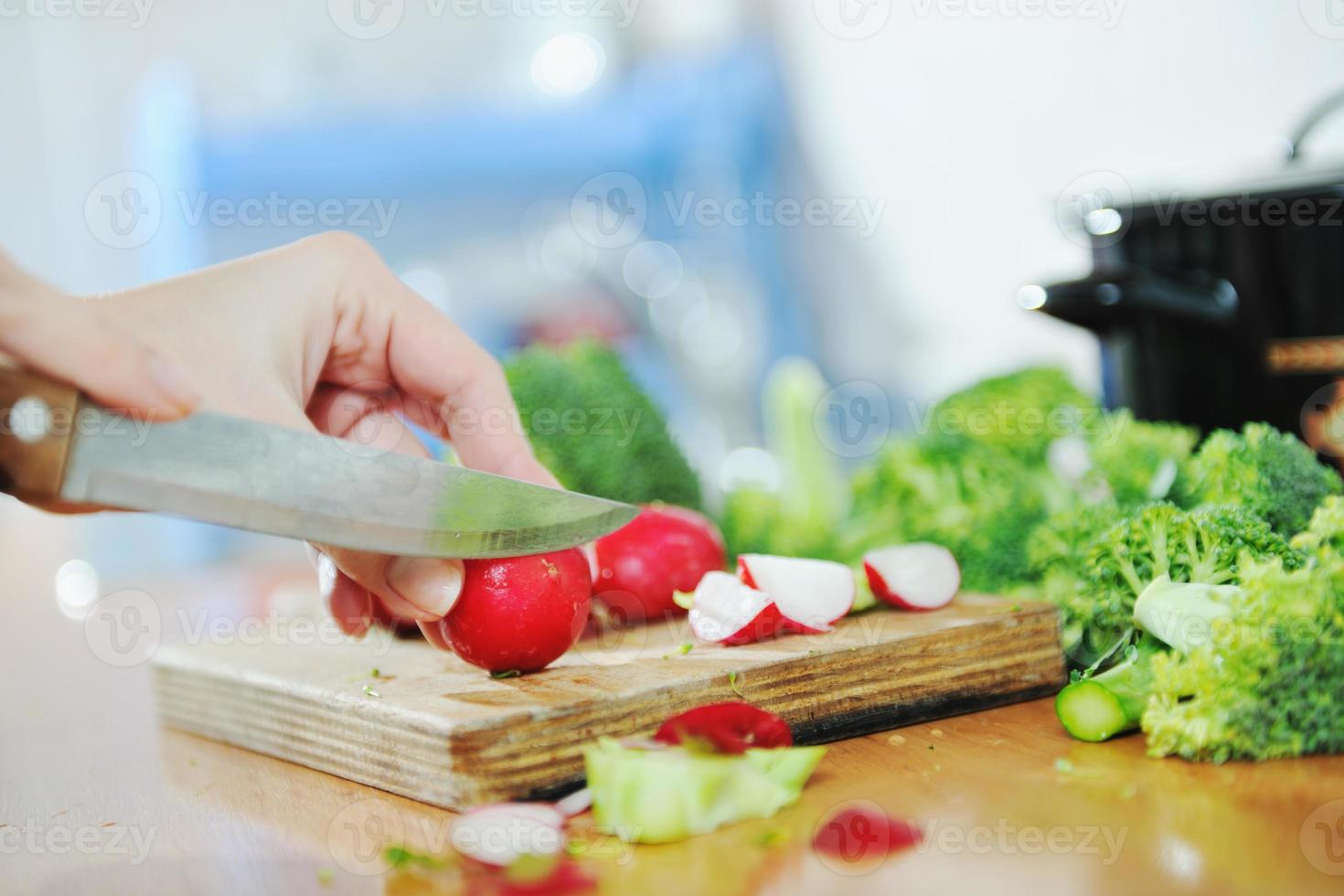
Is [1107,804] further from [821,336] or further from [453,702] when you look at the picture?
[821,336]

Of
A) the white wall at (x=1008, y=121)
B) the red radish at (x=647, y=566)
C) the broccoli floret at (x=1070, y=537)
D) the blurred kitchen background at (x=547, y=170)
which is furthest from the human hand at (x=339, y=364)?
the blurred kitchen background at (x=547, y=170)

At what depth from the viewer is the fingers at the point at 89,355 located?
2.11 feet

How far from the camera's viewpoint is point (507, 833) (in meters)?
0.71

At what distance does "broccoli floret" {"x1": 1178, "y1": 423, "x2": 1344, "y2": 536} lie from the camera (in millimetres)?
992

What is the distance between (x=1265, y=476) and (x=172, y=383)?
88cm

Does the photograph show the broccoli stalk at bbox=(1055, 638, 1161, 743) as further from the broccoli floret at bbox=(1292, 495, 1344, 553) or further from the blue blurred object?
the blue blurred object

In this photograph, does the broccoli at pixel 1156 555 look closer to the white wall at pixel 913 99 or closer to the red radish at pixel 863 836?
the red radish at pixel 863 836

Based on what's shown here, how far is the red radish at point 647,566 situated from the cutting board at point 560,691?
0.13 feet

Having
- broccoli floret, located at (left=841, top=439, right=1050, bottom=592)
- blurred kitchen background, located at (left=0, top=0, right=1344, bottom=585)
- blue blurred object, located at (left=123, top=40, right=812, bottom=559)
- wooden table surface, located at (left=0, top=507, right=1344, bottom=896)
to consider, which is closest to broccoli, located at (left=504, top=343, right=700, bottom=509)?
broccoli floret, located at (left=841, top=439, right=1050, bottom=592)

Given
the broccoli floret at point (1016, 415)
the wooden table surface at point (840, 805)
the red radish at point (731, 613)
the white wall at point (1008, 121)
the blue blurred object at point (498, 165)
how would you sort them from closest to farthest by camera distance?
the wooden table surface at point (840, 805) → the red radish at point (731, 613) → the broccoli floret at point (1016, 415) → the white wall at point (1008, 121) → the blue blurred object at point (498, 165)

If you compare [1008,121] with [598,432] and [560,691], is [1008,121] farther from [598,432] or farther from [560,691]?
[560,691]

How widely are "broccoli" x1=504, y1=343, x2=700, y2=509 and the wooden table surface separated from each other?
611 millimetres

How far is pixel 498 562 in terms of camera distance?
2.87 feet

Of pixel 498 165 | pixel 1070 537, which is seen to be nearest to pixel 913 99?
pixel 498 165
